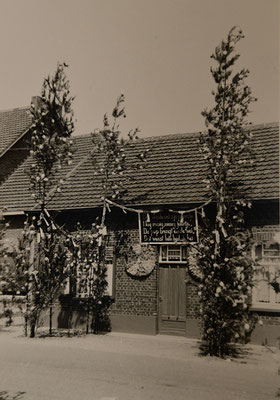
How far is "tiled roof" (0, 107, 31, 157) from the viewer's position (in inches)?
748

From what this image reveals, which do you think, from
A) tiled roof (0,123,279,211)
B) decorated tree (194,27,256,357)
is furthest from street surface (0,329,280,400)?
tiled roof (0,123,279,211)

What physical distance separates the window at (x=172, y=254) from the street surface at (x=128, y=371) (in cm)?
243

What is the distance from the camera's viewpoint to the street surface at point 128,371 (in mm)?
6812

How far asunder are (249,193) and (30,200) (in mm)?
7913

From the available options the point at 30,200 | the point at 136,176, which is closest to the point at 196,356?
the point at 136,176

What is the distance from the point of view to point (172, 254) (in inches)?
499

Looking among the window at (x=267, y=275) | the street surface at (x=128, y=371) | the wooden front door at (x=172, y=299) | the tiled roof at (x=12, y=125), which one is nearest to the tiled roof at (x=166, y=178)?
the window at (x=267, y=275)

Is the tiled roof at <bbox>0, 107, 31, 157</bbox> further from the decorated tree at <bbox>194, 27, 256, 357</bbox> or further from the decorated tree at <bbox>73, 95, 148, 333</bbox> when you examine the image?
the decorated tree at <bbox>194, 27, 256, 357</bbox>

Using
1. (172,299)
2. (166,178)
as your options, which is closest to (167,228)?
(166,178)

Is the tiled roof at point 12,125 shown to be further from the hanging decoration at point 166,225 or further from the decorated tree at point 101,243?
the hanging decoration at point 166,225

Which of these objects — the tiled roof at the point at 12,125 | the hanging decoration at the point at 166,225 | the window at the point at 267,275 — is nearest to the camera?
the window at the point at 267,275

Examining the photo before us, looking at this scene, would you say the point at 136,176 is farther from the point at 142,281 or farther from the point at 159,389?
the point at 159,389

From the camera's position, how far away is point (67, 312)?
13.4 meters

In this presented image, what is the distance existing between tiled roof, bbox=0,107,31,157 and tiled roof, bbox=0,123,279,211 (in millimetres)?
2911
